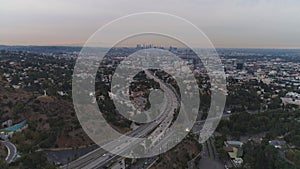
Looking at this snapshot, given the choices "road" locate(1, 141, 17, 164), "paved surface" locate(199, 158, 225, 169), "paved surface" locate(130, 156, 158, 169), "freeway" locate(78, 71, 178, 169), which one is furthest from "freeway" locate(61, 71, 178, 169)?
"paved surface" locate(199, 158, 225, 169)

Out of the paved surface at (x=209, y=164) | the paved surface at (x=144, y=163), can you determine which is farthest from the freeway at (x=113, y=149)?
the paved surface at (x=209, y=164)

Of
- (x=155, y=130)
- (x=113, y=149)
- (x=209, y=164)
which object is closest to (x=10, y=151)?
(x=113, y=149)

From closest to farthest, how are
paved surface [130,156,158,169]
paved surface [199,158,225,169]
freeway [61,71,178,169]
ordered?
paved surface [130,156,158,169] < freeway [61,71,178,169] < paved surface [199,158,225,169]

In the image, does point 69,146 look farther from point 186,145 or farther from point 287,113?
point 287,113

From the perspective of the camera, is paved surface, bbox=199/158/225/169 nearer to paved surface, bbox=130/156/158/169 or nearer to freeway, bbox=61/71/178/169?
paved surface, bbox=130/156/158/169

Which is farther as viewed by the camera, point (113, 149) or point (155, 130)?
point (155, 130)

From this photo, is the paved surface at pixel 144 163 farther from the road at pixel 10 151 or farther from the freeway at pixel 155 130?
the road at pixel 10 151

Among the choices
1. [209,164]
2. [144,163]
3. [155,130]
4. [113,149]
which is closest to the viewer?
[144,163]

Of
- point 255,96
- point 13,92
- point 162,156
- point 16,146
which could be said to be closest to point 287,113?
point 255,96

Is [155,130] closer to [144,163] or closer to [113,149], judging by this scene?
[113,149]
